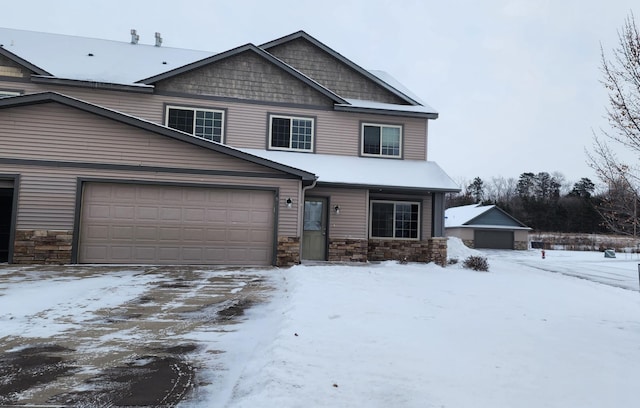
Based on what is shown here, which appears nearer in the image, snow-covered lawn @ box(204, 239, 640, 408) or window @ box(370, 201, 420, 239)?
snow-covered lawn @ box(204, 239, 640, 408)

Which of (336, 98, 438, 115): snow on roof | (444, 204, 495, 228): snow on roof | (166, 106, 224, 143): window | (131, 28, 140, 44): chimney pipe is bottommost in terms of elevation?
(444, 204, 495, 228): snow on roof

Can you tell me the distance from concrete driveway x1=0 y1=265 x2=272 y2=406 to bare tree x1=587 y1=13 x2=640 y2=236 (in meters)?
5.71

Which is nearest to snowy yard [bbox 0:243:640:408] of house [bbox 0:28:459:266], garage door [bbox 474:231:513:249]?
house [bbox 0:28:459:266]

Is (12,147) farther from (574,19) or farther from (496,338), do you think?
(574,19)

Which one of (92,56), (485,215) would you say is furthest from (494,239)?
(92,56)

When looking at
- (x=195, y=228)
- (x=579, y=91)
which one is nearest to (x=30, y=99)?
(x=195, y=228)

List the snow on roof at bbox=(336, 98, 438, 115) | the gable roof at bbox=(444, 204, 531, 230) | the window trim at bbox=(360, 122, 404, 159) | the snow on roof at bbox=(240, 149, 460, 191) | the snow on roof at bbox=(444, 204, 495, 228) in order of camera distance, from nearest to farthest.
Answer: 1. the snow on roof at bbox=(240, 149, 460, 191)
2. the snow on roof at bbox=(336, 98, 438, 115)
3. the window trim at bbox=(360, 122, 404, 159)
4. the gable roof at bbox=(444, 204, 531, 230)
5. the snow on roof at bbox=(444, 204, 495, 228)

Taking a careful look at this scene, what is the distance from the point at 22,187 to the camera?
32.8ft

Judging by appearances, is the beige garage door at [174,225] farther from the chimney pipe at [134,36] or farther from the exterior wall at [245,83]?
the chimney pipe at [134,36]

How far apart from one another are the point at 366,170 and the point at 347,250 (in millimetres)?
2686

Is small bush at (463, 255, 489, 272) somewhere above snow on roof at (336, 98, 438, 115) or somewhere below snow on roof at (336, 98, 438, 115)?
below

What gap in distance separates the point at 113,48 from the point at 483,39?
1613 cm

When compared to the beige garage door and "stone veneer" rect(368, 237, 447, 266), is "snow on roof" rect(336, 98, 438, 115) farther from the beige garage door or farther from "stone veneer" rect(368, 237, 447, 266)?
the beige garage door

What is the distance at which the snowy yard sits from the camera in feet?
9.70
